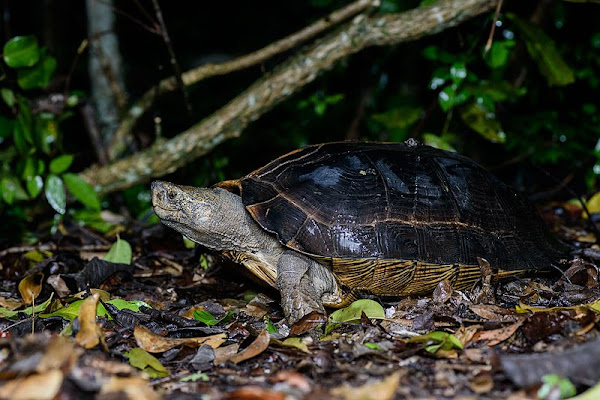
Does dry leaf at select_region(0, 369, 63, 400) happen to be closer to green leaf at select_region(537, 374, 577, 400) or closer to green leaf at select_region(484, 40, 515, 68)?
green leaf at select_region(537, 374, 577, 400)

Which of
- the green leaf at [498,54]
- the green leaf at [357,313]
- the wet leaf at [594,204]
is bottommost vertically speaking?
the wet leaf at [594,204]

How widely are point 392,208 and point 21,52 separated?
10.3 feet

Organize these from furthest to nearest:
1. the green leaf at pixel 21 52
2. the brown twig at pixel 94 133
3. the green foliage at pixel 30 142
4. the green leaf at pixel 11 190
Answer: the brown twig at pixel 94 133 → the green leaf at pixel 11 190 → the green foliage at pixel 30 142 → the green leaf at pixel 21 52

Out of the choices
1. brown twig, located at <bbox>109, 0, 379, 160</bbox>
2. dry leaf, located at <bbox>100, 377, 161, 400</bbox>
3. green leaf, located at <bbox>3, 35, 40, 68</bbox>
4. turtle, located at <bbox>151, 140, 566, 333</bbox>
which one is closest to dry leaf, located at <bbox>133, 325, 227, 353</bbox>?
turtle, located at <bbox>151, 140, 566, 333</bbox>

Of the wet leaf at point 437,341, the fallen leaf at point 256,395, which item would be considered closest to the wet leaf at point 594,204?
the wet leaf at point 437,341

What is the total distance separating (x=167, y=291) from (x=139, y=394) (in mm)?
2160

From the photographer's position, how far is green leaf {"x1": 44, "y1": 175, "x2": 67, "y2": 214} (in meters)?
4.69

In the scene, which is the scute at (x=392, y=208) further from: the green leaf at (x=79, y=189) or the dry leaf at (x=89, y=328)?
the green leaf at (x=79, y=189)

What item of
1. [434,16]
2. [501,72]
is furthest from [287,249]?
[501,72]

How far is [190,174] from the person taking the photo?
20.3ft

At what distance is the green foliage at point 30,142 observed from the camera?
451 cm

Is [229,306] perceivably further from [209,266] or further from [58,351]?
[58,351]

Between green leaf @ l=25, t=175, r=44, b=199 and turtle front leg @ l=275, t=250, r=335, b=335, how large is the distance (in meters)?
2.54

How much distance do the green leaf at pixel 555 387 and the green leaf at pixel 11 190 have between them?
14.7ft
